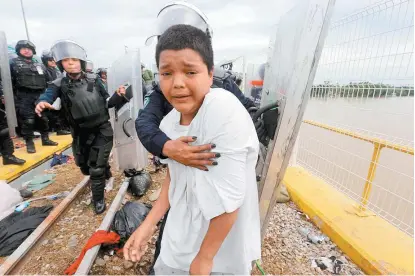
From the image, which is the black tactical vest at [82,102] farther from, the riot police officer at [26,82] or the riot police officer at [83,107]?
the riot police officer at [26,82]

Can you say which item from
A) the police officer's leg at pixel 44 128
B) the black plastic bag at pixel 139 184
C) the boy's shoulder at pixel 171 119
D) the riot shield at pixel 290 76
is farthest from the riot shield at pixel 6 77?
the riot shield at pixel 290 76

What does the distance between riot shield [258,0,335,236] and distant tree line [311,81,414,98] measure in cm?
111

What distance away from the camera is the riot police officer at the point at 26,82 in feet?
17.3

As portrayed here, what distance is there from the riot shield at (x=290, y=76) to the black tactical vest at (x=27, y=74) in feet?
19.3

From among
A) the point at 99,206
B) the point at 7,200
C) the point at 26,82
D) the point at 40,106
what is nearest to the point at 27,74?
the point at 26,82

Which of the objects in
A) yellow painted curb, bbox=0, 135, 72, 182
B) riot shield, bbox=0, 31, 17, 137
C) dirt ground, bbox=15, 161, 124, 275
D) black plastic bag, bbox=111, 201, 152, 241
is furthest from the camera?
riot shield, bbox=0, 31, 17, 137

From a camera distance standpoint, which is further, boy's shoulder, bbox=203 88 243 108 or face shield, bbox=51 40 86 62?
face shield, bbox=51 40 86 62

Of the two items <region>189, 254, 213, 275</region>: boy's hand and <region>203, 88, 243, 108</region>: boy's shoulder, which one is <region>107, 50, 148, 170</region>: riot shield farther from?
<region>189, 254, 213, 275</region>: boy's hand

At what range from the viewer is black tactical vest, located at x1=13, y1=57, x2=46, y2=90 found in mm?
5293

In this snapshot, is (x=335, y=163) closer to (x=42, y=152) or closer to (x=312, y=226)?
(x=312, y=226)

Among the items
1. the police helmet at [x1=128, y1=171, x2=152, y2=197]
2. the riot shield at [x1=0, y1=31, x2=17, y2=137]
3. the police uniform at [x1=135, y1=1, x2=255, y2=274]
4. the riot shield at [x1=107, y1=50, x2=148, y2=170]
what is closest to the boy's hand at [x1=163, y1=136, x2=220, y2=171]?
the police uniform at [x1=135, y1=1, x2=255, y2=274]

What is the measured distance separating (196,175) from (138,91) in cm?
347

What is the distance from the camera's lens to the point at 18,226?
9.03ft

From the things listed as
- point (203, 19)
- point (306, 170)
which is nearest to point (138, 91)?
point (203, 19)
